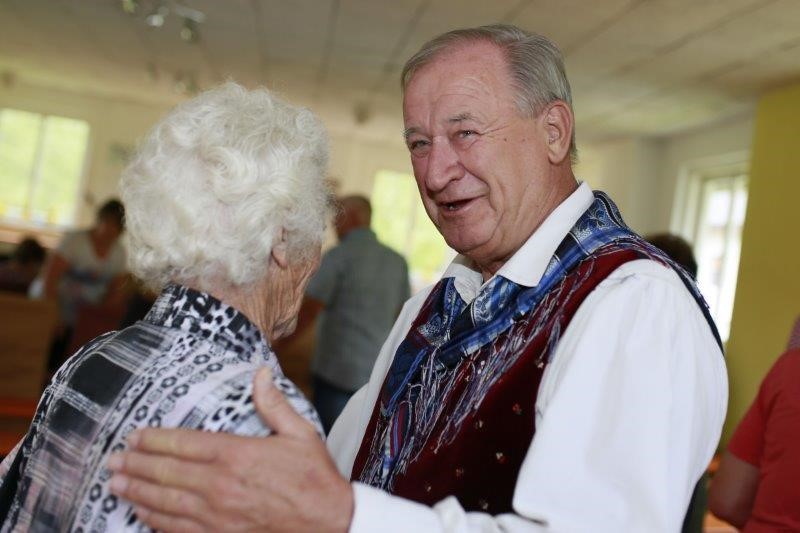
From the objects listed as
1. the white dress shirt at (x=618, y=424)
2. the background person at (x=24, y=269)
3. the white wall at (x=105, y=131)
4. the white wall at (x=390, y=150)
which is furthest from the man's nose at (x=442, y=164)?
the white wall at (x=105, y=131)

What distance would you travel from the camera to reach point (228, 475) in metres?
1.03


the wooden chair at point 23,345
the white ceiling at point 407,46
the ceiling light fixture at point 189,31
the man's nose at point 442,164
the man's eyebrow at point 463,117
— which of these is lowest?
the wooden chair at point 23,345

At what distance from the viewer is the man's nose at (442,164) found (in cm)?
158

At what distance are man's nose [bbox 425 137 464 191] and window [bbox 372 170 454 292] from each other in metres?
13.0

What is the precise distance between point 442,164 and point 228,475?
746 mm

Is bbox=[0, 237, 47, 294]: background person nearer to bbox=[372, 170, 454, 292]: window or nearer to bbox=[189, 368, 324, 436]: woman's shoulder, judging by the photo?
bbox=[189, 368, 324, 436]: woman's shoulder

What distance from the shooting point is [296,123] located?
1.31 metres

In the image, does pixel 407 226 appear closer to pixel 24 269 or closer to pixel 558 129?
pixel 24 269

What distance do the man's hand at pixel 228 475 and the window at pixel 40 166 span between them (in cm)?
1356

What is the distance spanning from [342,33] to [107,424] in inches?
251

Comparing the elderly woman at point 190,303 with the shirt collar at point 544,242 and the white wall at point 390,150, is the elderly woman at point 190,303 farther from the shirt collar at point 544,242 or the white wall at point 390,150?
the white wall at point 390,150

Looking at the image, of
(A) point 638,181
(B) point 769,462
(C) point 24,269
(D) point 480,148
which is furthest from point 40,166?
(D) point 480,148

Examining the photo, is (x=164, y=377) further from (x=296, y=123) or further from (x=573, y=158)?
(x=573, y=158)

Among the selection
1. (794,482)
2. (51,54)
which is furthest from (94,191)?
(794,482)
